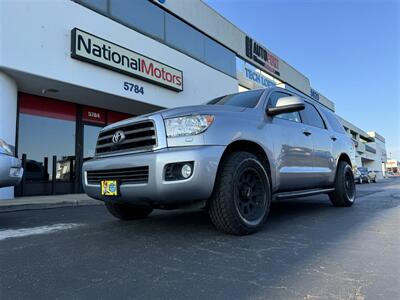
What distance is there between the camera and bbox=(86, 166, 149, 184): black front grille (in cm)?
341

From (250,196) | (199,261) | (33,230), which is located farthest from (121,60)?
(199,261)

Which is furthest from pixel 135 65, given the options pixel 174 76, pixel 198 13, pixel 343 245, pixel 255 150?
pixel 343 245

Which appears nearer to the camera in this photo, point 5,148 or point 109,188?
point 109,188

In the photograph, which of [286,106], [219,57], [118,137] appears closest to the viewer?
[118,137]

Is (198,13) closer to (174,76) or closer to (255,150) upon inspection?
(174,76)

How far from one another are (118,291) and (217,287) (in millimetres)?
629

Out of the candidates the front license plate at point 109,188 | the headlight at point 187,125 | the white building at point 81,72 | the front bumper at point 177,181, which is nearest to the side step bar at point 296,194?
the front bumper at point 177,181

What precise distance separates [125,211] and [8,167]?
1575 millimetres

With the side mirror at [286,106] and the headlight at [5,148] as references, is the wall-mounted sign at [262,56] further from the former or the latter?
the headlight at [5,148]

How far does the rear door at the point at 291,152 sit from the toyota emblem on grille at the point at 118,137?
5.96 feet

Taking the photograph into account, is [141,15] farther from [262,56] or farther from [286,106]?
[262,56]

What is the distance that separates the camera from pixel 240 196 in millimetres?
3701

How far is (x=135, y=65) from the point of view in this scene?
38.5 feet

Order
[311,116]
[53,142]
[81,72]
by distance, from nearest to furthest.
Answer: [311,116], [81,72], [53,142]
